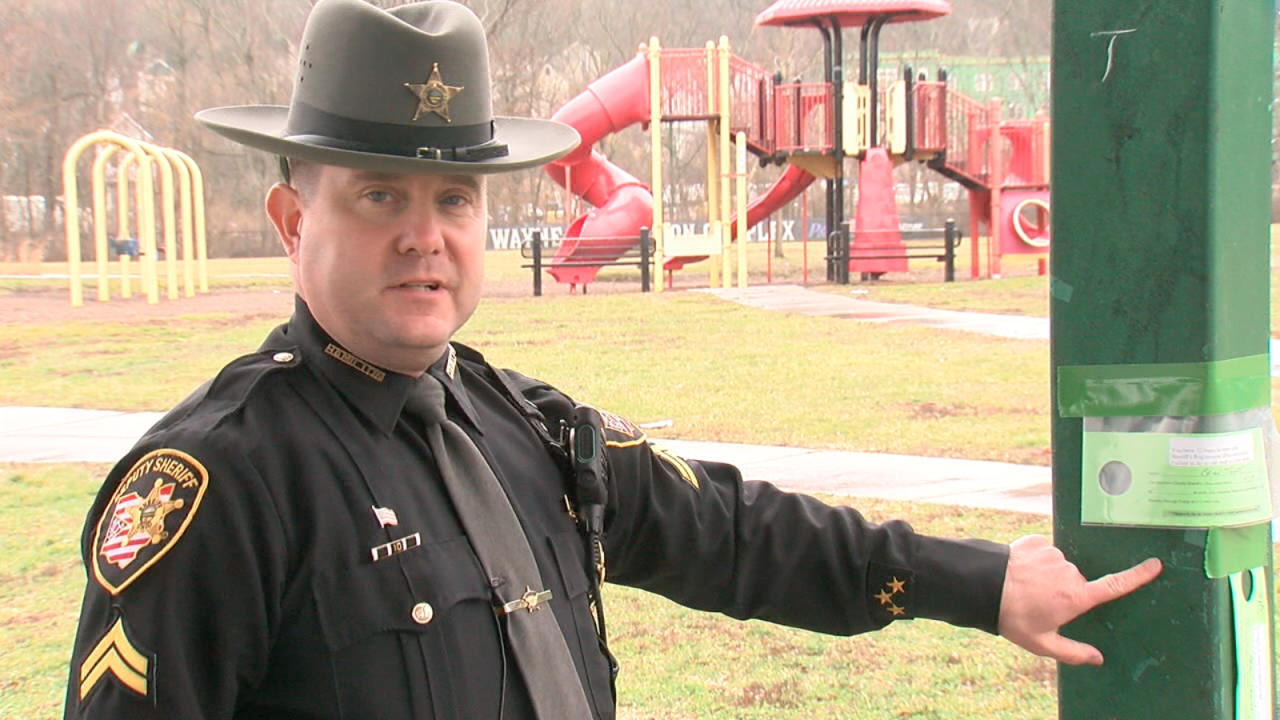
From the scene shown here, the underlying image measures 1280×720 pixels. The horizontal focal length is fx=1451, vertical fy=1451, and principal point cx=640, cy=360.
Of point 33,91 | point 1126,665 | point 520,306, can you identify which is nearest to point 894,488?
point 1126,665

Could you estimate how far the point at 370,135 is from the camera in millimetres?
1938

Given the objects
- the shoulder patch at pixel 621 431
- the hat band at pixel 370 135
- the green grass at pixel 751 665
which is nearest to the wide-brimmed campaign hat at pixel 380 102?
the hat band at pixel 370 135

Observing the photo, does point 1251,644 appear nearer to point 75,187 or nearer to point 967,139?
point 75,187

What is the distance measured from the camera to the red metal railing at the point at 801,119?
74.5 feet

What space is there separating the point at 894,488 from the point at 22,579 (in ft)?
11.6

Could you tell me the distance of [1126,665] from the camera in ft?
6.47

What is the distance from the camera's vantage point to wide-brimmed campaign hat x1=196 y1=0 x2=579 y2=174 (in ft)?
6.28

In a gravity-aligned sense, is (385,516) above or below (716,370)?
above

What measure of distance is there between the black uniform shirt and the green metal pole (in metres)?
0.30

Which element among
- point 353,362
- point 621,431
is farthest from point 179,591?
point 621,431

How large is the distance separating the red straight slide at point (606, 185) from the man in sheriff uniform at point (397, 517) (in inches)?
767

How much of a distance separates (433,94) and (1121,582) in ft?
3.73

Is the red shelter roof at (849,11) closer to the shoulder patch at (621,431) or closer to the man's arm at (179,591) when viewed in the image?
the shoulder patch at (621,431)

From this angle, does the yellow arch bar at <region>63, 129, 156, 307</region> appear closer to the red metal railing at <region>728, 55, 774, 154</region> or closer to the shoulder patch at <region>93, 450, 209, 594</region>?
the red metal railing at <region>728, 55, 774, 154</region>
